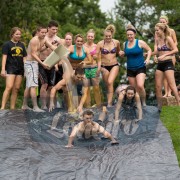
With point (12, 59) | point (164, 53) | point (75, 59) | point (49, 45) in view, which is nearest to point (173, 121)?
point (164, 53)

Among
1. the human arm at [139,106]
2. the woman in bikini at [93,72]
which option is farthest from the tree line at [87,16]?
the human arm at [139,106]

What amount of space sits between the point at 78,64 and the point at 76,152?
8.48 feet

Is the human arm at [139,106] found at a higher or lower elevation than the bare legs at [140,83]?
lower

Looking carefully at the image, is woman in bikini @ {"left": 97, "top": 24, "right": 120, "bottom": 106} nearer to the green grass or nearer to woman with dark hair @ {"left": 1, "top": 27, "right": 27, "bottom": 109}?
the green grass

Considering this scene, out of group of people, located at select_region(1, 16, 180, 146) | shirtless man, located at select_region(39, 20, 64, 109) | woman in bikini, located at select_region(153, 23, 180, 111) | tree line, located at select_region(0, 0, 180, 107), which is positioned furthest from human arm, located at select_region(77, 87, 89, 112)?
tree line, located at select_region(0, 0, 180, 107)

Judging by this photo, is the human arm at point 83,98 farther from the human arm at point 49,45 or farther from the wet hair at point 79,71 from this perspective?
the human arm at point 49,45

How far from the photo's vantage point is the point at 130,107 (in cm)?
886

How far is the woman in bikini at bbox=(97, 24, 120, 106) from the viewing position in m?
9.62

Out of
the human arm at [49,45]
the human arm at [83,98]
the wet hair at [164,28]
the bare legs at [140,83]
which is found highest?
the wet hair at [164,28]

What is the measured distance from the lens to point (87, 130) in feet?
25.6

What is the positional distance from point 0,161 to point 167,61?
4.04m

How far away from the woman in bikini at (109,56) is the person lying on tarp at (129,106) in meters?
0.85

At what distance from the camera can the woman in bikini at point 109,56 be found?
31.6ft

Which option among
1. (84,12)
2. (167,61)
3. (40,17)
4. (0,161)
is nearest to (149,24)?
(84,12)
